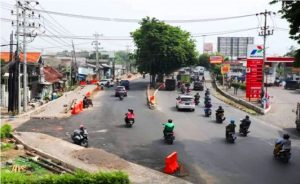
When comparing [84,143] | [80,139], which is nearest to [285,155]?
[84,143]

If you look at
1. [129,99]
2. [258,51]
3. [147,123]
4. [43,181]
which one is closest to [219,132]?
[147,123]

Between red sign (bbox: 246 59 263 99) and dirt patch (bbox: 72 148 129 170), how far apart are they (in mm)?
29625

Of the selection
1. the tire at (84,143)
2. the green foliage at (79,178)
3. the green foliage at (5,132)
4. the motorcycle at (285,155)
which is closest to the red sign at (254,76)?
the tire at (84,143)

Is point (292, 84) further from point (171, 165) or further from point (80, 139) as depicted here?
point (171, 165)

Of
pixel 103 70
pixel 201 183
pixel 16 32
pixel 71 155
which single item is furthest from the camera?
pixel 103 70

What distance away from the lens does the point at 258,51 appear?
47469 mm

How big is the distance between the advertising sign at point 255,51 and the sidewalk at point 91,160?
2811 cm

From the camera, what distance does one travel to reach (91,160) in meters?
20.6

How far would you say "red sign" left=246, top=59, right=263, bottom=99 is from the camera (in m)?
47.6

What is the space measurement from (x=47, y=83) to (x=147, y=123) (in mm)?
31225

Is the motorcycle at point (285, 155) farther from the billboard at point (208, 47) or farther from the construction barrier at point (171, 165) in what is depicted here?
the billboard at point (208, 47)

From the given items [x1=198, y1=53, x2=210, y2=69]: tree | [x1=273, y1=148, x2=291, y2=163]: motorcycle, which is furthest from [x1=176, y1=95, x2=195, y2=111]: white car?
[x1=198, y1=53, x2=210, y2=69]: tree

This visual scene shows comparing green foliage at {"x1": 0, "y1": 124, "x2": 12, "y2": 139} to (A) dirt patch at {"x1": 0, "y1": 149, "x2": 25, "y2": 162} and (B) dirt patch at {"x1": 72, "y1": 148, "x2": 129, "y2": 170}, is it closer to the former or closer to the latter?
(A) dirt patch at {"x1": 0, "y1": 149, "x2": 25, "y2": 162}

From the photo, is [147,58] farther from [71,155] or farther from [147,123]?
[71,155]
